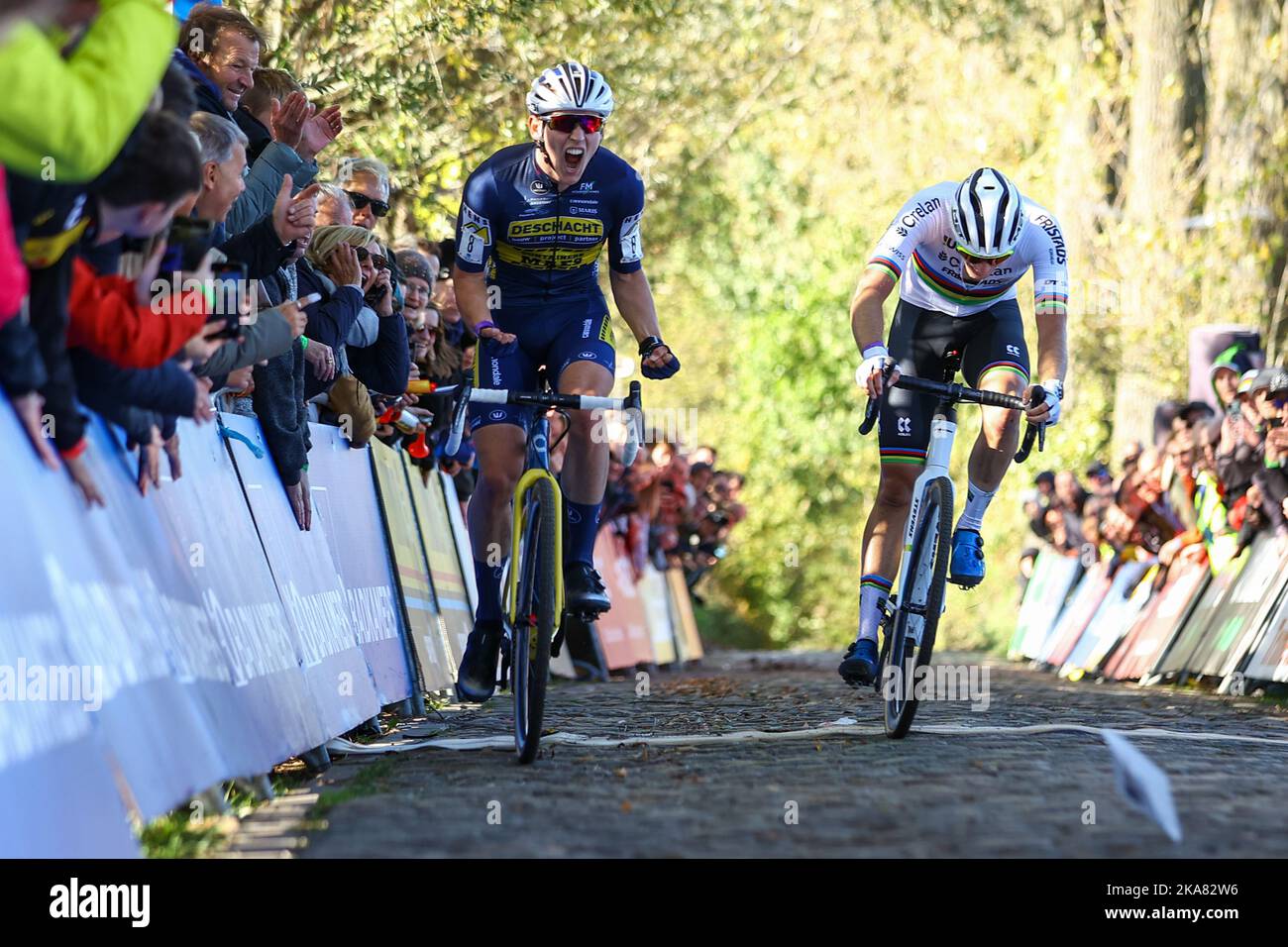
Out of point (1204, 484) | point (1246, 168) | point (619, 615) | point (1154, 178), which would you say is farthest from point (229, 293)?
point (1154, 178)

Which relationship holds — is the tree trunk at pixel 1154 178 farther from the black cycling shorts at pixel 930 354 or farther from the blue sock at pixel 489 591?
the blue sock at pixel 489 591

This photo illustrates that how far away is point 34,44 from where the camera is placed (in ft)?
14.9

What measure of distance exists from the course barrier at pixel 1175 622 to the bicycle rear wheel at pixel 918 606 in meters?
4.59

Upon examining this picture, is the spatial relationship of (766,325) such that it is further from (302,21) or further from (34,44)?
(34,44)

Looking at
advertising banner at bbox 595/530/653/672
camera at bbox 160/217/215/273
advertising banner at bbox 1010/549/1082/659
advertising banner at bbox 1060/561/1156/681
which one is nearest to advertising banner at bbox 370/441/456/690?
→ camera at bbox 160/217/215/273

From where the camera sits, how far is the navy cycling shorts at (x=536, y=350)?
26.5 ft

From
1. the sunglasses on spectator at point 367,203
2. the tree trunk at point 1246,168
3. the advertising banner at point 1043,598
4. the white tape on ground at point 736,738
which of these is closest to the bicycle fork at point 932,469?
the white tape on ground at point 736,738

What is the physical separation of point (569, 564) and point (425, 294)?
13.0ft

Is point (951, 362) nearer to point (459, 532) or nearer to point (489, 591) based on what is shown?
point (489, 591)

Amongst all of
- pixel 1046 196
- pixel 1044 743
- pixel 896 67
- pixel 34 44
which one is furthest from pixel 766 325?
pixel 34 44

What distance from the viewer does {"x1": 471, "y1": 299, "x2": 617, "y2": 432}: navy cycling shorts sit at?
8.09 m

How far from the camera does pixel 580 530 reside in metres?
7.99

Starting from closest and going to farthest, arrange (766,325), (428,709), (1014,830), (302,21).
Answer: (1014,830), (428,709), (302,21), (766,325)

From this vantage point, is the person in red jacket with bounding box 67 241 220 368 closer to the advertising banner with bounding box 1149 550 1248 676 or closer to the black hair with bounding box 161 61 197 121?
the black hair with bounding box 161 61 197 121
